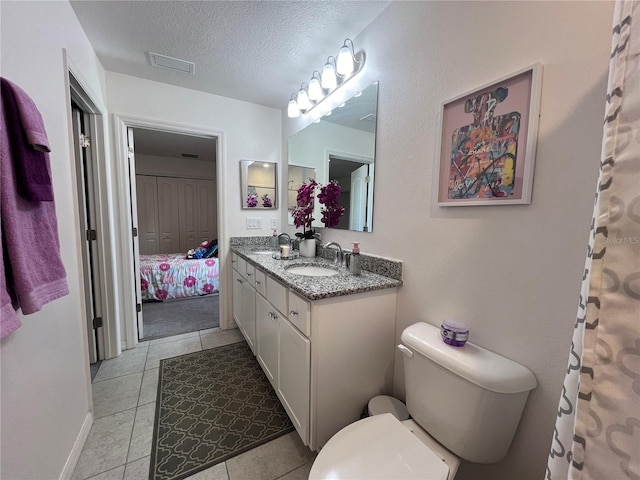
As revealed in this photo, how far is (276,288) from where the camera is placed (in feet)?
4.63

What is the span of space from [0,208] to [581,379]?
1.38 metres

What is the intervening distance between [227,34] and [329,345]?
1.91 m

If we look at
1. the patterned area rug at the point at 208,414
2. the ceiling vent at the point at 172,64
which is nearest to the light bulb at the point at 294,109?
the ceiling vent at the point at 172,64

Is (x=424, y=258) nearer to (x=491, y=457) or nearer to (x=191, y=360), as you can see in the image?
(x=491, y=457)

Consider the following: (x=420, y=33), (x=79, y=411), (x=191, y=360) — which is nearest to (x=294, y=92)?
(x=420, y=33)

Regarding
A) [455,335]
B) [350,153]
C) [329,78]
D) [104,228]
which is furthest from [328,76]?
[104,228]

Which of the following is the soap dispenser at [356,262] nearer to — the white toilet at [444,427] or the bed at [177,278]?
the white toilet at [444,427]

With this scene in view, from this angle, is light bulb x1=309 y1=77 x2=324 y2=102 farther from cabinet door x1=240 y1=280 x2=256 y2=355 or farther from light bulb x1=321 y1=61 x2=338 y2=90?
cabinet door x1=240 y1=280 x2=256 y2=355

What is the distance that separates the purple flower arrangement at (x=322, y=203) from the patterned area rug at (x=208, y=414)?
1143 mm

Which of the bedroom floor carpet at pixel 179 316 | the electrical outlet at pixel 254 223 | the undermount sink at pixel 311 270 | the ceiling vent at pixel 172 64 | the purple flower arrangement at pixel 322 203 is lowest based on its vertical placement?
the bedroom floor carpet at pixel 179 316

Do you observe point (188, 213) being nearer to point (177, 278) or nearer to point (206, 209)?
point (206, 209)

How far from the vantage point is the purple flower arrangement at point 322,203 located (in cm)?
179

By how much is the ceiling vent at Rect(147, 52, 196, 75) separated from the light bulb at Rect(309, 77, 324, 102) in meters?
0.90

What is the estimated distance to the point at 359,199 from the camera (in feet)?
5.28
